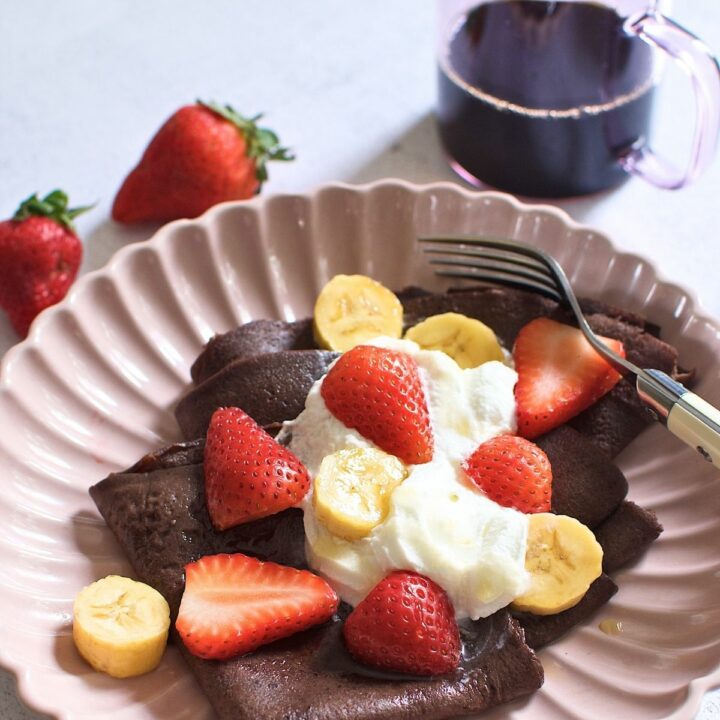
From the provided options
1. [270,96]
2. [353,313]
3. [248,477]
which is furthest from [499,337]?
[270,96]

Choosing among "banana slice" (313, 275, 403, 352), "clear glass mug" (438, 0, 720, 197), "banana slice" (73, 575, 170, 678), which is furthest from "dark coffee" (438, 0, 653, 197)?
"banana slice" (73, 575, 170, 678)

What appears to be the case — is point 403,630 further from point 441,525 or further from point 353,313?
point 353,313

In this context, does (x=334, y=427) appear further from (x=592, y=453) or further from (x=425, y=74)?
(x=425, y=74)

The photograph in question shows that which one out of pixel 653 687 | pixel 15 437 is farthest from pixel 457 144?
pixel 653 687

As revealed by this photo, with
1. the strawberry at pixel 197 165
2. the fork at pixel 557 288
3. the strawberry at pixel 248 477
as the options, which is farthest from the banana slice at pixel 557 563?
the strawberry at pixel 197 165

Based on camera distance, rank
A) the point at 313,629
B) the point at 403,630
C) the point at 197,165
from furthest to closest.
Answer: the point at 197,165 < the point at 313,629 < the point at 403,630

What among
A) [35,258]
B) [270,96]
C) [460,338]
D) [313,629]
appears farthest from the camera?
[270,96]

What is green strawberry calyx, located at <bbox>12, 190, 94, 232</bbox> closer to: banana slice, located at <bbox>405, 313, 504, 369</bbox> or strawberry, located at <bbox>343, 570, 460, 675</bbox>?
banana slice, located at <bbox>405, 313, 504, 369</bbox>
